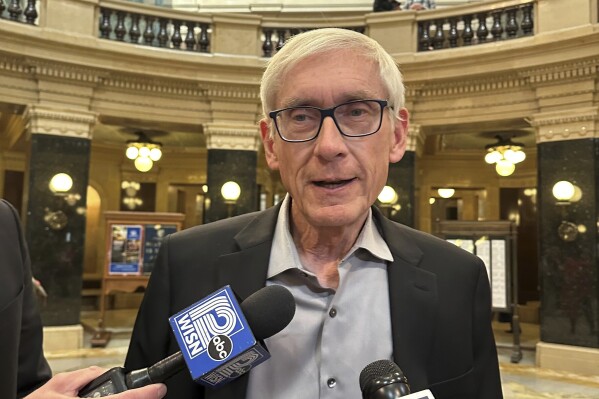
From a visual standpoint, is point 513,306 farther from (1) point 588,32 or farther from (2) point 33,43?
(2) point 33,43

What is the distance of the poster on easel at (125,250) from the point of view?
340 inches

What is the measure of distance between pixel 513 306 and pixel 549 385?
6.77 ft

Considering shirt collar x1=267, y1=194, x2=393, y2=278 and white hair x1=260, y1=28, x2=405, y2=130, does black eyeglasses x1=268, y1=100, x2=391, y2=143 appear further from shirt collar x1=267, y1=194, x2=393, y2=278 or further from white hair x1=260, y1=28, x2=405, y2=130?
shirt collar x1=267, y1=194, x2=393, y2=278

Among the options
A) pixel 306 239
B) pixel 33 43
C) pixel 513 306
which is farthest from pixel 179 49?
pixel 306 239

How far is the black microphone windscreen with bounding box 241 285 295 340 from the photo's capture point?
1.13 metres

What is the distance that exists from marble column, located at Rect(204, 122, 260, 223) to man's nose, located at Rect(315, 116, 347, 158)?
25.4 ft

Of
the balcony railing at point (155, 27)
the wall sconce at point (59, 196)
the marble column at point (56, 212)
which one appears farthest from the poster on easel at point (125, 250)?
the balcony railing at point (155, 27)

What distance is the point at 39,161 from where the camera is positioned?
26.6 ft

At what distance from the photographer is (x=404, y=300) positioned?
5.06ft

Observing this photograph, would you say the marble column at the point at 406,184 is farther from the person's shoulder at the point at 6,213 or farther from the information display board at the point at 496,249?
the person's shoulder at the point at 6,213

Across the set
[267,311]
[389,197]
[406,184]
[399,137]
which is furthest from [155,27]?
[267,311]

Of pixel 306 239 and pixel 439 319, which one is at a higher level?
pixel 306 239

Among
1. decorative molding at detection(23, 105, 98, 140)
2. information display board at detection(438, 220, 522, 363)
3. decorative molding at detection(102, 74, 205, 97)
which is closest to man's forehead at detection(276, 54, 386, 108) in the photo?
information display board at detection(438, 220, 522, 363)

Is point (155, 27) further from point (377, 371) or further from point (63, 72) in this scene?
point (377, 371)
